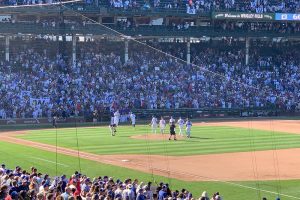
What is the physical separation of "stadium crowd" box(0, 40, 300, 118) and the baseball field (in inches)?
86.4

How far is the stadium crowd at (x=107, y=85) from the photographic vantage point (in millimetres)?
42044

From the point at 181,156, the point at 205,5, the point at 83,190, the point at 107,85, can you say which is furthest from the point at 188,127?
the point at 205,5

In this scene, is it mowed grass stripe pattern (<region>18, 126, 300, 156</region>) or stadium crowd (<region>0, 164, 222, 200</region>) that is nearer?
stadium crowd (<region>0, 164, 222, 200</region>)

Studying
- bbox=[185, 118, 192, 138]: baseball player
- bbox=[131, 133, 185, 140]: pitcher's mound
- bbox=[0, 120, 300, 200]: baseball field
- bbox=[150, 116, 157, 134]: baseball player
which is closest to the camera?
bbox=[0, 120, 300, 200]: baseball field

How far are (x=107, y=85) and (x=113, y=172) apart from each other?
20352mm

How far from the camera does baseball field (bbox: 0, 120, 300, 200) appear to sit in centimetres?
2534

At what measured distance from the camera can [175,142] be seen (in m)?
38.2

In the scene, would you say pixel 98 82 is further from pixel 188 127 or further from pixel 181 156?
pixel 181 156

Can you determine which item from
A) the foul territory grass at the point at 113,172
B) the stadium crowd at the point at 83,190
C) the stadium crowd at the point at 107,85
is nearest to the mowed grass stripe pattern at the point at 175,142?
the stadium crowd at the point at 107,85

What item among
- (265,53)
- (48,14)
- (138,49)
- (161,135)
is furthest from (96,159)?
(265,53)

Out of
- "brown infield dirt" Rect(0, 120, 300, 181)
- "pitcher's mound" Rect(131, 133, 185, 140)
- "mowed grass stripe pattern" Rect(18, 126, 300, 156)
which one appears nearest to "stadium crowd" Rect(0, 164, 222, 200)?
"brown infield dirt" Rect(0, 120, 300, 181)

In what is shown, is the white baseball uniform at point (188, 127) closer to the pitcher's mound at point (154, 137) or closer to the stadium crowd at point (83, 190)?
the pitcher's mound at point (154, 137)

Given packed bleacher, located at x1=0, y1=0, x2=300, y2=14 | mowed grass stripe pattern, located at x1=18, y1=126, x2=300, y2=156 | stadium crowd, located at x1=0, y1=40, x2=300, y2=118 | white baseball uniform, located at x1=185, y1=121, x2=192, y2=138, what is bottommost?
mowed grass stripe pattern, located at x1=18, y1=126, x2=300, y2=156

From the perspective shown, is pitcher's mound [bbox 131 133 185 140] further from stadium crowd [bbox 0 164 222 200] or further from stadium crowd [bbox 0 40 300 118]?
stadium crowd [bbox 0 164 222 200]
